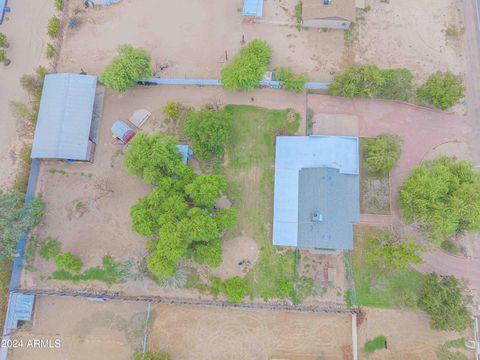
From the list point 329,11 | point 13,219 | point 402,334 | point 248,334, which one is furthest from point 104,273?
A: point 329,11

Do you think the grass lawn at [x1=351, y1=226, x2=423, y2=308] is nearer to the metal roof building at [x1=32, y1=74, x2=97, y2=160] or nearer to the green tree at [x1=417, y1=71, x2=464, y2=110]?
the green tree at [x1=417, y1=71, x2=464, y2=110]

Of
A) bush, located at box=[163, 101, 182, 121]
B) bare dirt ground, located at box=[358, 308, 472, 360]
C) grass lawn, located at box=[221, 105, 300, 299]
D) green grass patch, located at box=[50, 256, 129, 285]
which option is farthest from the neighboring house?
green grass patch, located at box=[50, 256, 129, 285]

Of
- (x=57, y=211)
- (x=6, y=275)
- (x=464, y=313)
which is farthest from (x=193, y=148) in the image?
(x=464, y=313)

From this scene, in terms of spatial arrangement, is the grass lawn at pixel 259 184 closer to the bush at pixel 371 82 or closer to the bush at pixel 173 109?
the bush at pixel 173 109

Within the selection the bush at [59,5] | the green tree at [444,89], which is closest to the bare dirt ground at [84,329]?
the bush at [59,5]

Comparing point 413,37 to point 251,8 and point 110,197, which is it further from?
point 110,197

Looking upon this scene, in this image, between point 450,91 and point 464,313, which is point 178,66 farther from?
point 464,313

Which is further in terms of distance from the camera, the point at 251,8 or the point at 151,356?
the point at 251,8
